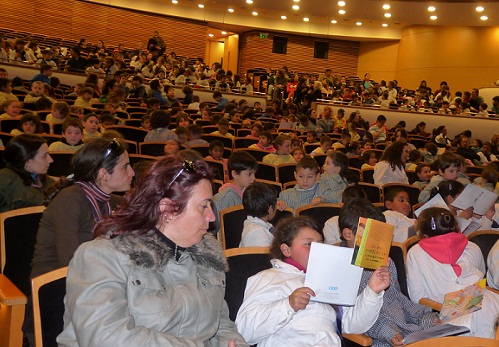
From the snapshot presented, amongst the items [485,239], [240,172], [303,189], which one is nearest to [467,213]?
[485,239]

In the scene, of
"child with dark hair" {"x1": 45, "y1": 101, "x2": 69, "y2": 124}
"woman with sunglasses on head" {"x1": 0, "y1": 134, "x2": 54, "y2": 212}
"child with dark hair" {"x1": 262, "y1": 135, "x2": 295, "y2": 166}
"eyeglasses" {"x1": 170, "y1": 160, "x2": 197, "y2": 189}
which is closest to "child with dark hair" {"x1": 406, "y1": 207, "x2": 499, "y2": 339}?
"eyeglasses" {"x1": 170, "y1": 160, "x2": 197, "y2": 189}

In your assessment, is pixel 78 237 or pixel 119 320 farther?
pixel 78 237

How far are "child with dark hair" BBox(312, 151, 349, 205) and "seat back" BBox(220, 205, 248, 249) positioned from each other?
1274 millimetres

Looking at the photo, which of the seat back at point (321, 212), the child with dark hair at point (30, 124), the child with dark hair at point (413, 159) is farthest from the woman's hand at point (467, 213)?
the child with dark hair at point (30, 124)

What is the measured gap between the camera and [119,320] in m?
1.75

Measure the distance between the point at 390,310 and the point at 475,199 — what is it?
1891mm

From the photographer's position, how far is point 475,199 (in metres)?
4.55

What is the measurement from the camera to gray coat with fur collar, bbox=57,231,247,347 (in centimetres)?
174

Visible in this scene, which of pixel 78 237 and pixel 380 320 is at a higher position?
pixel 78 237

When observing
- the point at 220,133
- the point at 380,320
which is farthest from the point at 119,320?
the point at 220,133

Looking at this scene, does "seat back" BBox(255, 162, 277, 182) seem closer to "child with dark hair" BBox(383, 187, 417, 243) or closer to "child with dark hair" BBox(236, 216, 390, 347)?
"child with dark hair" BBox(383, 187, 417, 243)

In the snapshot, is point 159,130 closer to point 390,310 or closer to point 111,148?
point 111,148

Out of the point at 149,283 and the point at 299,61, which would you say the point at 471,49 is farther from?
the point at 149,283

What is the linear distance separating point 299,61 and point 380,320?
2295 centimetres
